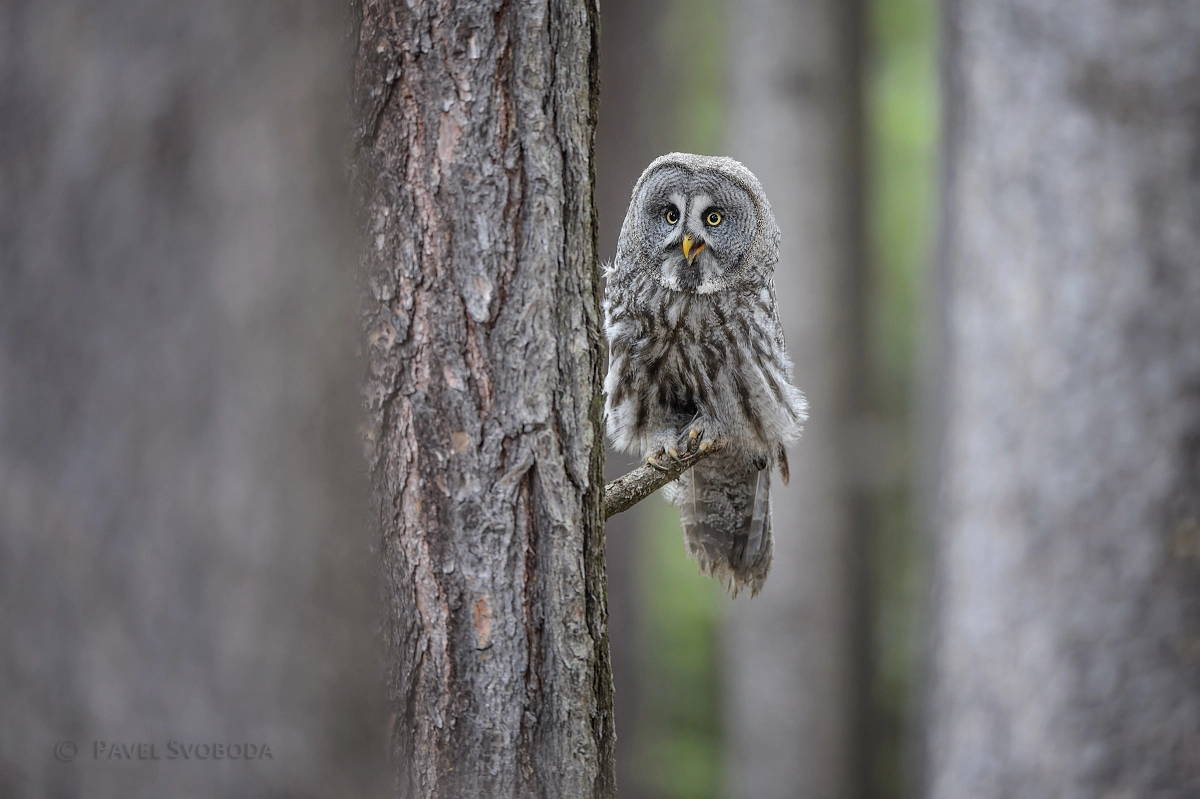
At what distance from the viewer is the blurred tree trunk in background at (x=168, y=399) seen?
0.91 m

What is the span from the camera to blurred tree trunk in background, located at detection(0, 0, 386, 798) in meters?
0.91

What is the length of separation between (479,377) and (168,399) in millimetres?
629

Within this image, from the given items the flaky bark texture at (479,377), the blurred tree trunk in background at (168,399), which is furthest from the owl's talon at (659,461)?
the blurred tree trunk in background at (168,399)

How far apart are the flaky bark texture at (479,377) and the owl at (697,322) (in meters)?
1.11

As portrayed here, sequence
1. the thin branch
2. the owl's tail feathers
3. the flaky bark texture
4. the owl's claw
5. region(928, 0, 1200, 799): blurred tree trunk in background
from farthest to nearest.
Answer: the owl's tail feathers < the owl's claw < region(928, 0, 1200, 799): blurred tree trunk in background < the thin branch < the flaky bark texture

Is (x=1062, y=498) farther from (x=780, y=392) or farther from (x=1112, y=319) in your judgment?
(x=780, y=392)

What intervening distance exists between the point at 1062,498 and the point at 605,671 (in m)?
1.43

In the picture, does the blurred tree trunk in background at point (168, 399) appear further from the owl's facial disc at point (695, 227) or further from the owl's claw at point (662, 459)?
the owl's facial disc at point (695, 227)

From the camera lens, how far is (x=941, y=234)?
2887 millimetres

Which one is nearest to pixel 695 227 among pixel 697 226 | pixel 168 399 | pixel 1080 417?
pixel 697 226

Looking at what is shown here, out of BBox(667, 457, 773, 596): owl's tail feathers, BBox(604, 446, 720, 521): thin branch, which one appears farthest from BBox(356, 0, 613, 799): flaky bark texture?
BBox(667, 457, 773, 596): owl's tail feathers

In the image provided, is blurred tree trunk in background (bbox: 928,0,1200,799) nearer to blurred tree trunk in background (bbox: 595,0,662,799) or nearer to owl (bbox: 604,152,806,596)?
owl (bbox: 604,152,806,596)

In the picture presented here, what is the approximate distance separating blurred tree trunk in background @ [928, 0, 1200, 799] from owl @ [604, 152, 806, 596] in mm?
588

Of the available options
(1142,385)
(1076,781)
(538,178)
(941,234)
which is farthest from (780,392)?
(538,178)
